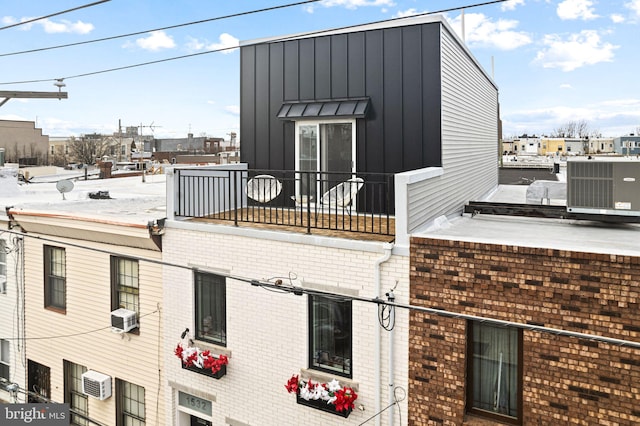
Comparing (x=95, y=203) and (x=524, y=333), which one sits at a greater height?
(x=95, y=203)

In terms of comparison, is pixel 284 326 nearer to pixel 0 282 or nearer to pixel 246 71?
pixel 246 71

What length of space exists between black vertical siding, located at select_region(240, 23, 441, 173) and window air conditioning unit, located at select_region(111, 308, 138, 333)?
4.29 m

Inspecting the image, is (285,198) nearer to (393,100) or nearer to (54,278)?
(393,100)

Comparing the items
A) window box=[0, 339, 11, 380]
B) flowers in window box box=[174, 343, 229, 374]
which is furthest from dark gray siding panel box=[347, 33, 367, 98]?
window box=[0, 339, 11, 380]

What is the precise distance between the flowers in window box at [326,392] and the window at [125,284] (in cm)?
390

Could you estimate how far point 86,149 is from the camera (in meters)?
74.0

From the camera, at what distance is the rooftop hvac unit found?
25.2ft

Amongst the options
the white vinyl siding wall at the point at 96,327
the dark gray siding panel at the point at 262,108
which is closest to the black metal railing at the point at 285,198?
the dark gray siding panel at the point at 262,108

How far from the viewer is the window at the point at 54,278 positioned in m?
10.6

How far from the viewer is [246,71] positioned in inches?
438

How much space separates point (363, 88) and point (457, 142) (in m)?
2.40

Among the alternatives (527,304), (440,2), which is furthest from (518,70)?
(527,304)

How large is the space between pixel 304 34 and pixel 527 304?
7.33m

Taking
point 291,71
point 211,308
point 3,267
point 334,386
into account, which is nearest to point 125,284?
point 211,308
